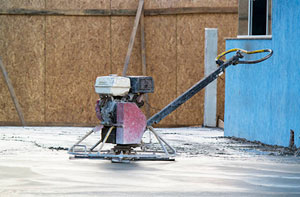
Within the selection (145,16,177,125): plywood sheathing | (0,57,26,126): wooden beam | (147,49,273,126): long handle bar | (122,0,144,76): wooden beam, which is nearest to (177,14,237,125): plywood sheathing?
(145,16,177,125): plywood sheathing

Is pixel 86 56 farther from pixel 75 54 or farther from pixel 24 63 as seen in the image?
pixel 24 63

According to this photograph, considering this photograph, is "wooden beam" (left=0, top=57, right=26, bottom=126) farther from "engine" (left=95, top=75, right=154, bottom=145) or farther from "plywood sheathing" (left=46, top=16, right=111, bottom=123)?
"engine" (left=95, top=75, right=154, bottom=145)

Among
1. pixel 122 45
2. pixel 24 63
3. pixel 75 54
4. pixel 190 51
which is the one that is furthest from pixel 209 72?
pixel 24 63

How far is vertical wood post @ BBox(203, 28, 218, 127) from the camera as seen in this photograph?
1605 centimetres

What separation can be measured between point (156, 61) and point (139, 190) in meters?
10.2

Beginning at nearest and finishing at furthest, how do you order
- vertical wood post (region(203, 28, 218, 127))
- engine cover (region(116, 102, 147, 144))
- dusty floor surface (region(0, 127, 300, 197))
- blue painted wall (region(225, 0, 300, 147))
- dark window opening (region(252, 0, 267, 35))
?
dusty floor surface (region(0, 127, 300, 197))
engine cover (region(116, 102, 147, 144))
blue painted wall (region(225, 0, 300, 147))
dark window opening (region(252, 0, 267, 35))
vertical wood post (region(203, 28, 218, 127))

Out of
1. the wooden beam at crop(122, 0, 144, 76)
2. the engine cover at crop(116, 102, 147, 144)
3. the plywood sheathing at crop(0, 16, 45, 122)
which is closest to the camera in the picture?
the engine cover at crop(116, 102, 147, 144)

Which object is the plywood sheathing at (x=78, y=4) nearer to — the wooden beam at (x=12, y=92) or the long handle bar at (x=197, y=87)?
the wooden beam at (x=12, y=92)

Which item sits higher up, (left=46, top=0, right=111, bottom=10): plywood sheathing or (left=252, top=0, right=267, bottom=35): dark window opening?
(left=46, top=0, right=111, bottom=10): plywood sheathing

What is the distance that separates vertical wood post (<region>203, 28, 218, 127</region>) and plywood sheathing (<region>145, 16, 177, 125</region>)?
809 millimetres

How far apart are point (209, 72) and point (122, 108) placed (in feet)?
25.0

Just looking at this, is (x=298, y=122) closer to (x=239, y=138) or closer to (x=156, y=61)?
(x=239, y=138)

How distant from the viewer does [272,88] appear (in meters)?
11.8

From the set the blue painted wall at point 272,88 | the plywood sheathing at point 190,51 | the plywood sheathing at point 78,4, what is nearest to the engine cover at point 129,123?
the blue painted wall at point 272,88
